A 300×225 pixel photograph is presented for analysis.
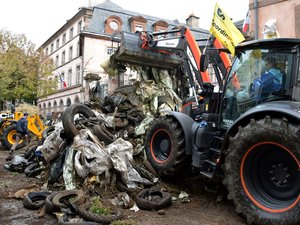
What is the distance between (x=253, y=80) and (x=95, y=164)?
293 cm

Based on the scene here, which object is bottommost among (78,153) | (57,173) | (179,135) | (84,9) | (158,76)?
(57,173)

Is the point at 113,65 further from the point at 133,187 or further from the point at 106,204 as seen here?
the point at 106,204

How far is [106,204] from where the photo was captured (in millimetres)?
4695

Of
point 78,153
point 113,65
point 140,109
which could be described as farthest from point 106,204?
point 113,65

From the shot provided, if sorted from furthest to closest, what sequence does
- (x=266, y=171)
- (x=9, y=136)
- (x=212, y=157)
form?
(x=9, y=136) → (x=212, y=157) → (x=266, y=171)

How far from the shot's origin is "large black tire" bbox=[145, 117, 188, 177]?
5480 mm

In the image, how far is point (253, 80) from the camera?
4531 millimetres

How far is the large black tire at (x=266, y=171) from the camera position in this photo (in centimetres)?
353

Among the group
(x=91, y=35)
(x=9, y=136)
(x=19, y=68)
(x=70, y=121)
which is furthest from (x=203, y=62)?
(x=91, y=35)

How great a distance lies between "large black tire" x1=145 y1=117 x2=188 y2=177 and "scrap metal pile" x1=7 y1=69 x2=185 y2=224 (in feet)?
0.87

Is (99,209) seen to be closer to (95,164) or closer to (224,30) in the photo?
(95,164)

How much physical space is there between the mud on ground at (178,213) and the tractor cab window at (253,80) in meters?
1.31

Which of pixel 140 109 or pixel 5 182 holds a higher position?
pixel 140 109

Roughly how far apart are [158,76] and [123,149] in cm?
426
